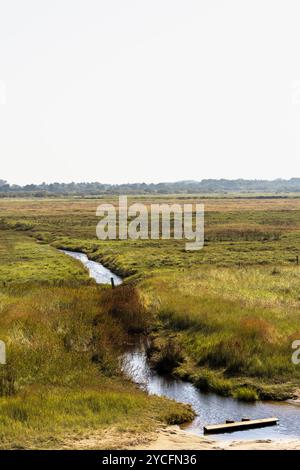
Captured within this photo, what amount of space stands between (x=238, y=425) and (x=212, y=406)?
253 centimetres

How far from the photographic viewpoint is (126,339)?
27.1m

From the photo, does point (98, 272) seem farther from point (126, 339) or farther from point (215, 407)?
point (215, 407)

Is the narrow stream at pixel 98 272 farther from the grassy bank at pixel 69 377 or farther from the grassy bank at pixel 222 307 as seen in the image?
the grassy bank at pixel 69 377

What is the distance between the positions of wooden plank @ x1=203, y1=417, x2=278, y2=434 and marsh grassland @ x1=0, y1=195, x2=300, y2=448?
1511 mm

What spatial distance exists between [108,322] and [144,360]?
2921 mm

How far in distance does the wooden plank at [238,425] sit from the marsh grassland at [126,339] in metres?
1.51

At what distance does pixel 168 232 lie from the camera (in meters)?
78.2

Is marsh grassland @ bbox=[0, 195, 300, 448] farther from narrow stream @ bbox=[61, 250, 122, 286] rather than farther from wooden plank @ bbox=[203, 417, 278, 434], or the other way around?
wooden plank @ bbox=[203, 417, 278, 434]

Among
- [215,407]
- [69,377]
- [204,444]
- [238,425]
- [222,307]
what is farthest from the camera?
[222,307]

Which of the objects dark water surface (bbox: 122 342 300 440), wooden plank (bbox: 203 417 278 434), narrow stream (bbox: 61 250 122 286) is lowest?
dark water surface (bbox: 122 342 300 440)

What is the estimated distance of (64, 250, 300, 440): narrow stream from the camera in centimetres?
1770

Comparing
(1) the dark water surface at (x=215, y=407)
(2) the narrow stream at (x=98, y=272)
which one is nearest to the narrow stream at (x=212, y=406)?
(1) the dark water surface at (x=215, y=407)

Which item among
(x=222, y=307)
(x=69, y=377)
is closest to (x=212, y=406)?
(x=69, y=377)

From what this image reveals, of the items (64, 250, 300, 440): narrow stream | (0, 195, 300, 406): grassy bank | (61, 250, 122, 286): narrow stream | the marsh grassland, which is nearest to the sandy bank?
(64, 250, 300, 440): narrow stream
